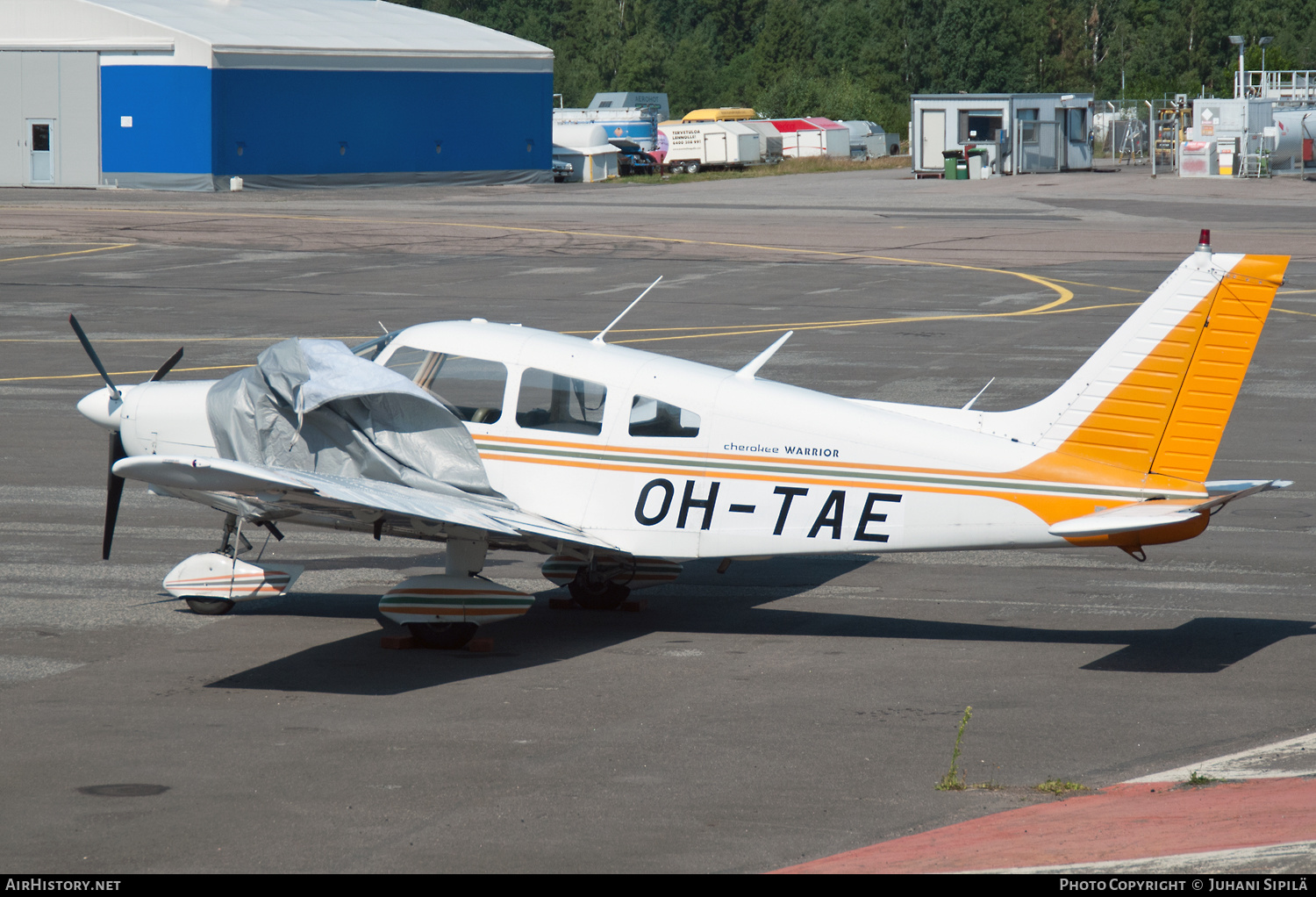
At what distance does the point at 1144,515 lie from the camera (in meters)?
9.38

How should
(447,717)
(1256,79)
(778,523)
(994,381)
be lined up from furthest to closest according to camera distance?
Answer: (1256,79) → (994,381) → (778,523) → (447,717)

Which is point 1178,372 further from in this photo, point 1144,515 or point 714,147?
point 714,147

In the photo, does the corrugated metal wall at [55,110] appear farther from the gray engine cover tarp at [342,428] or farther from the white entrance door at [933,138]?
the gray engine cover tarp at [342,428]

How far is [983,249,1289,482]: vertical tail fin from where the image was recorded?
966 centimetres

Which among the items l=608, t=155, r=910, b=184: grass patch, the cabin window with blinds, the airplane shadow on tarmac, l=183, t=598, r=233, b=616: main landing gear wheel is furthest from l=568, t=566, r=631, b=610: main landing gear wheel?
l=608, t=155, r=910, b=184: grass patch

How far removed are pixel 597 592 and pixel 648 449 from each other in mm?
1759

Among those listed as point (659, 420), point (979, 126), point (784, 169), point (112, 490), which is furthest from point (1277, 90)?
point (112, 490)

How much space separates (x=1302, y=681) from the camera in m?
9.74

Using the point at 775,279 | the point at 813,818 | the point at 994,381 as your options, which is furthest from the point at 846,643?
the point at 775,279

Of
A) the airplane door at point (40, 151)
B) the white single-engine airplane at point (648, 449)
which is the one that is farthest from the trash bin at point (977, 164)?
the white single-engine airplane at point (648, 449)

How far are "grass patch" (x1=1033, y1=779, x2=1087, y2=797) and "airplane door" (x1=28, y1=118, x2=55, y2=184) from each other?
68.5 metres

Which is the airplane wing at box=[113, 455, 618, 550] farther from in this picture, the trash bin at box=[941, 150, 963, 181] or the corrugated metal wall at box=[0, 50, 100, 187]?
the trash bin at box=[941, 150, 963, 181]

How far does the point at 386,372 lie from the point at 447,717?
111 inches
